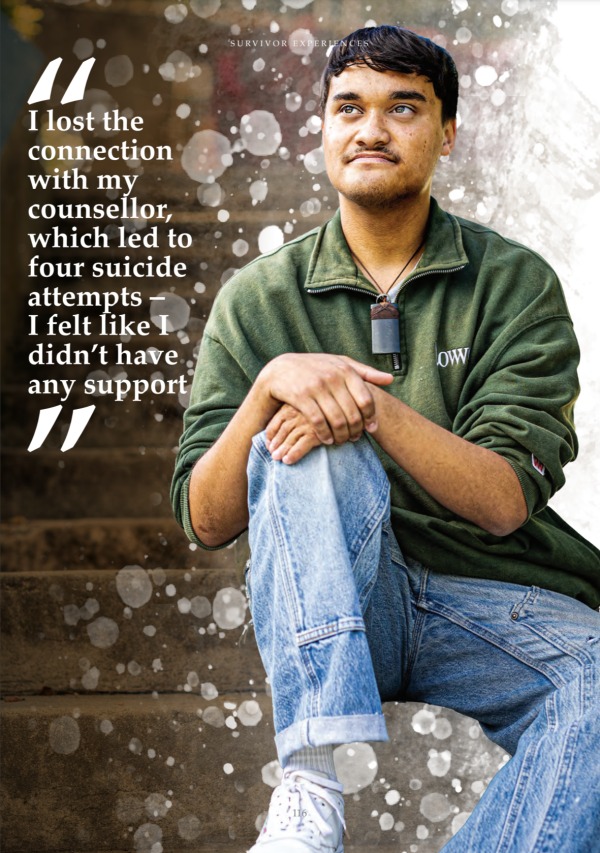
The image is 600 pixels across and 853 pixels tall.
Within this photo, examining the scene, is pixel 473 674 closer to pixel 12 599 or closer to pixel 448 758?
pixel 448 758

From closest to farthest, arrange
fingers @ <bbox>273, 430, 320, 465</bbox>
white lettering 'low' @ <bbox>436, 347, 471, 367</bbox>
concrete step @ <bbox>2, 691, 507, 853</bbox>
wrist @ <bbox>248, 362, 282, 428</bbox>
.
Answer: fingers @ <bbox>273, 430, 320, 465</bbox> < wrist @ <bbox>248, 362, 282, 428</bbox> < white lettering 'low' @ <bbox>436, 347, 471, 367</bbox> < concrete step @ <bbox>2, 691, 507, 853</bbox>

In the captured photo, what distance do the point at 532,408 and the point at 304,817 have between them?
656 millimetres

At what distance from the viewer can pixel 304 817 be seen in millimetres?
946

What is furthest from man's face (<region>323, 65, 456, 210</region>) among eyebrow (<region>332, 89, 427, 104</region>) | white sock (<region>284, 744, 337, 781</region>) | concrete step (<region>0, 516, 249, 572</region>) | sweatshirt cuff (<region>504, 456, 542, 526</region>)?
concrete step (<region>0, 516, 249, 572</region>)

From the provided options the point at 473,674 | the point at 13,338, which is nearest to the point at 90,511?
the point at 13,338

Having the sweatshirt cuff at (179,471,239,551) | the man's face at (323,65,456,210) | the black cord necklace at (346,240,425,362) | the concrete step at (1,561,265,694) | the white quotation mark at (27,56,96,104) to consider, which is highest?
the white quotation mark at (27,56,96,104)

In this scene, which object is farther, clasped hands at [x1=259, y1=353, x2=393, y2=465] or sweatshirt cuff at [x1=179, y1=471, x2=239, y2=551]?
sweatshirt cuff at [x1=179, y1=471, x2=239, y2=551]

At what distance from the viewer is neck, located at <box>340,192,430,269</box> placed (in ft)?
4.87

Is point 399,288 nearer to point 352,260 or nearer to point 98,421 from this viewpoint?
point 352,260

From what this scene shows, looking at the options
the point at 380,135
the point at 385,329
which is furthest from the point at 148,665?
the point at 380,135

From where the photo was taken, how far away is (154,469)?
2518mm

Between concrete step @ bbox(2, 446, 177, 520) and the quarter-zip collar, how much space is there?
1194mm

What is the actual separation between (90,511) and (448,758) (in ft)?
4.47

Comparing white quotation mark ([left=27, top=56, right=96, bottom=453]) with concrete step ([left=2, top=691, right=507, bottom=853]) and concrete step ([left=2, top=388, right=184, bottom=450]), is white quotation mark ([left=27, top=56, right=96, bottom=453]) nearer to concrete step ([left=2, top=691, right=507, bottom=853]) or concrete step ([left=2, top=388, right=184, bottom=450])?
concrete step ([left=2, top=388, right=184, bottom=450])
